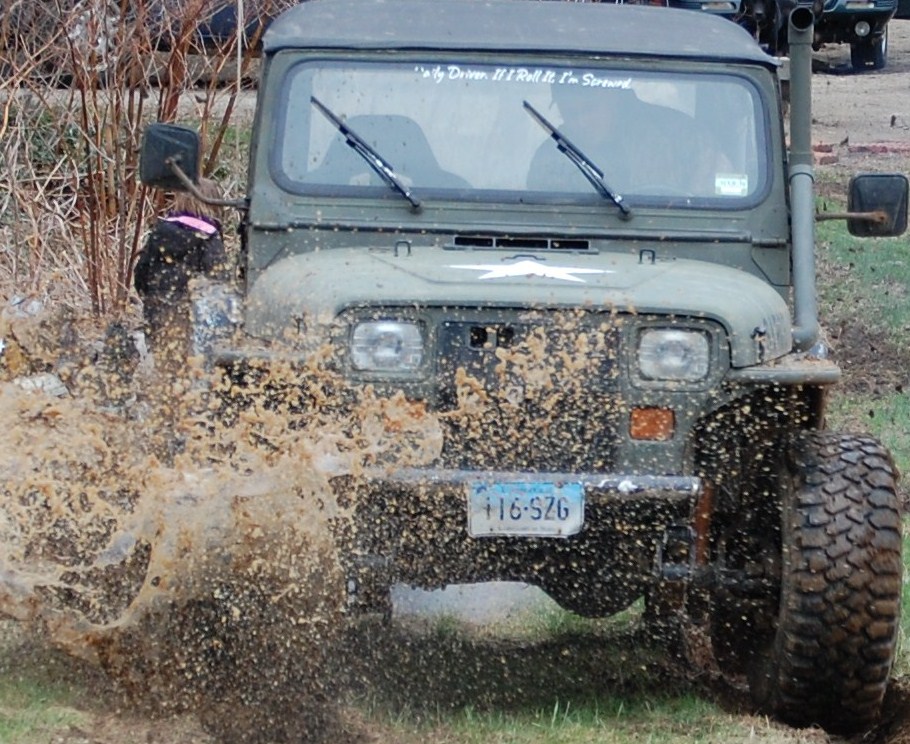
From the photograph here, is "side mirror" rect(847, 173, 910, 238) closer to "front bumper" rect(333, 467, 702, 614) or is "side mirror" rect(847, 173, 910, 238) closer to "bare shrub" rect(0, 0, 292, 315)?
"front bumper" rect(333, 467, 702, 614)

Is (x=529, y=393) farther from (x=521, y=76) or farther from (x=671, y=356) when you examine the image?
(x=521, y=76)

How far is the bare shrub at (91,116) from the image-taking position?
8398 mm

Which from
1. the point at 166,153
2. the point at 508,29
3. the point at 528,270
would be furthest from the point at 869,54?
the point at 528,270

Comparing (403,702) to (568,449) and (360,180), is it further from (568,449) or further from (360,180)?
(360,180)

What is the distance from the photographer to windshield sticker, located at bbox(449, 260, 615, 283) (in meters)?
→ 4.35

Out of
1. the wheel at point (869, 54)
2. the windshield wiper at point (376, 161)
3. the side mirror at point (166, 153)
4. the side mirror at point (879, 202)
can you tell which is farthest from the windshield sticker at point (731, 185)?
the wheel at point (869, 54)

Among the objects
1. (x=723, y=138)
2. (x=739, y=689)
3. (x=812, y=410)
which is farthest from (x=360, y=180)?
(x=739, y=689)

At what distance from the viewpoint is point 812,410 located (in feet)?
14.7

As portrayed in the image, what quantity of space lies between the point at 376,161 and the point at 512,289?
0.84 m

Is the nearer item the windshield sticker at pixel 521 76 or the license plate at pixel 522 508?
the license plate at pixel 522 508

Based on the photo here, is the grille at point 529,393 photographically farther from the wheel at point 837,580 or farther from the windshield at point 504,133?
the windshield at point 504,133

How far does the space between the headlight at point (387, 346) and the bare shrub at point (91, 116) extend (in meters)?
4.34

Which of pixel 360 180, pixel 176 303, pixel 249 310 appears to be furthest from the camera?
pixel 176 303

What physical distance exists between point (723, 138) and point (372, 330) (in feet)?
4.68
